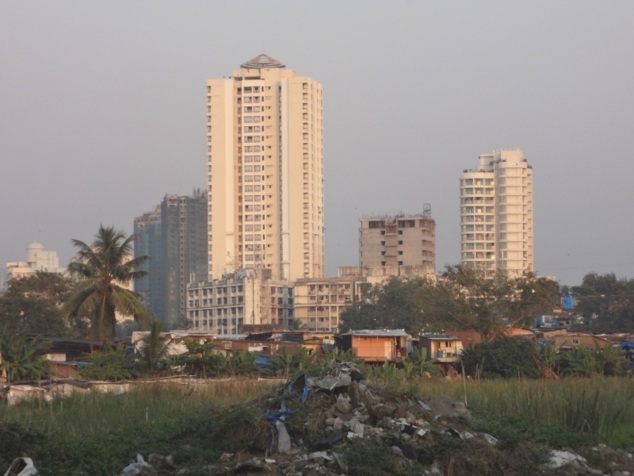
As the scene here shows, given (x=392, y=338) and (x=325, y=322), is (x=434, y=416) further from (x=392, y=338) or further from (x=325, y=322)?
(x=325, y=322)

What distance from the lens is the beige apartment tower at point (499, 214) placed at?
127 m

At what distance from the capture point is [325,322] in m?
108

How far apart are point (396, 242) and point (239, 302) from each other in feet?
83.0

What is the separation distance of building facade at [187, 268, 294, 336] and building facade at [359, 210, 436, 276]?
15.8 m

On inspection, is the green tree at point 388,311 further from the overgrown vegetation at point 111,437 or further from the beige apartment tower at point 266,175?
the overgrown vegetation at point 111,437

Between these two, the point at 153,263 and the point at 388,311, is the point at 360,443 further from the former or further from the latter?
the point at 153,263

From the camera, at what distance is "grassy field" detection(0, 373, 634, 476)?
13.7 meters

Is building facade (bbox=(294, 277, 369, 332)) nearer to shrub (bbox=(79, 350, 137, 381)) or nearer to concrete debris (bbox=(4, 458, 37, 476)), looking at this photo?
shrub (bbox=(79, 350, 137, 381))

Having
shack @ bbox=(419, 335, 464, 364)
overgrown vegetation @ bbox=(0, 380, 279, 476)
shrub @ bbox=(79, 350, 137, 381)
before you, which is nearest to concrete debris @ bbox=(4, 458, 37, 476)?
overgrown vegetation @ bbox=(0, 380, 279, 476)

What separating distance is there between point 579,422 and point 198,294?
93.2m

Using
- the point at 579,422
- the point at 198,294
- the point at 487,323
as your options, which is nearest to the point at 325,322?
the point at 198,294

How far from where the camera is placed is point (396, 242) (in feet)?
403

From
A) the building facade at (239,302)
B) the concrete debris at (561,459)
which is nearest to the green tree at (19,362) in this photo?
the concrete debris at (561,459)

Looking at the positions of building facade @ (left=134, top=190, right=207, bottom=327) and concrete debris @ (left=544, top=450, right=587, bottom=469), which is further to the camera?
building facade @ (left=134, top=190, right=207, bottom=327)
